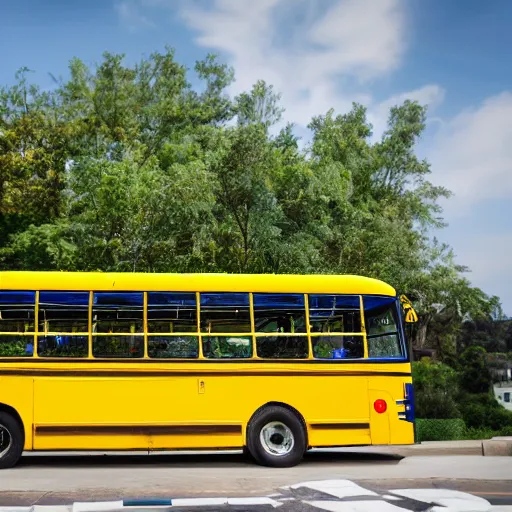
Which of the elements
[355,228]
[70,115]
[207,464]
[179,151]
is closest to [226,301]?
[207,464]

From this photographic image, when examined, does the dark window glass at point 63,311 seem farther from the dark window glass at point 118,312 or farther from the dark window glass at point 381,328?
the dark window glass at point 381,328

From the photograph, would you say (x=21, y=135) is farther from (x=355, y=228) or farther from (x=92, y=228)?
(x=355, y=228)

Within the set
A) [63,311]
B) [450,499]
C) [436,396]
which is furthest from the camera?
[436,396]

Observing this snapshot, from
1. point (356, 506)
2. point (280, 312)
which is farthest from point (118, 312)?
point (356, 506)

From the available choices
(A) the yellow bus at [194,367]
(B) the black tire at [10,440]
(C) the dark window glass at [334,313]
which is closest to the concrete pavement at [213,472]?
(B) the black tire at [10,440]

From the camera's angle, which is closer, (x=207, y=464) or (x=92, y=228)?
(x=207, y=464)

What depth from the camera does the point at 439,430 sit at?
20.6 metres

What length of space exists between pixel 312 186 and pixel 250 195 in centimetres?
411

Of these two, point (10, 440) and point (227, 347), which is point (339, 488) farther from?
point (10, 440)

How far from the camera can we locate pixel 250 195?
88.3 feet

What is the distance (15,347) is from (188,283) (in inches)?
113

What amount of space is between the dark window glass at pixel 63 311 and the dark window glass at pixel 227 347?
1935 mm

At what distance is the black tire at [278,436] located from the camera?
44.2 feet

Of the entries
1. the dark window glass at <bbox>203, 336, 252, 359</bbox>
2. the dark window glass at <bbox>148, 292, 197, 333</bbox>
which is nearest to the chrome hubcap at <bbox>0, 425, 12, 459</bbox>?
the dark window glass at <bbox>148, 292, 197, 333</bbox>
